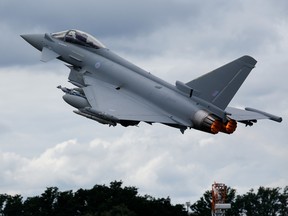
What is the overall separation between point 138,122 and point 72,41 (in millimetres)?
7116

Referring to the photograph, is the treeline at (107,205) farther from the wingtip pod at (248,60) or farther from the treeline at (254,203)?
the wingtip pod at (248,60)

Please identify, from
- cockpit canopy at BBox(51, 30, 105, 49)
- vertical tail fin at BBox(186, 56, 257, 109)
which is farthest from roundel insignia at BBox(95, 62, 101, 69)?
vertical tail fin at BBox(186, 56, 257, 109)

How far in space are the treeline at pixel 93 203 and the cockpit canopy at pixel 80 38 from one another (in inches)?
1209

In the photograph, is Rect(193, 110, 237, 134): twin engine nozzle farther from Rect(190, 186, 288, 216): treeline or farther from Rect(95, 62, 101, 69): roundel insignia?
Rect(190, 186, 288, 216): treeline

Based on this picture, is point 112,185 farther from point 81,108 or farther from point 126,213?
point 81,108

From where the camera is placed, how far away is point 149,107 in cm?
4366

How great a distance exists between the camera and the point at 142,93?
44156 millimetres

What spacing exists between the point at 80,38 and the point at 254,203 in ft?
168

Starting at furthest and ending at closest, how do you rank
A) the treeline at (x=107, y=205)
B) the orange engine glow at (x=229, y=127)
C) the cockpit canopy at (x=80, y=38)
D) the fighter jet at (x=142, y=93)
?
the treeline at (x=107, y=205)
the cockpit canopy at (x=80, y=38)
the orange engine glow at (x=229, y=127)
the fighter jet at (x=142, y=93)

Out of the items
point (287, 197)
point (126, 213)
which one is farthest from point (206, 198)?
point (126, 213)

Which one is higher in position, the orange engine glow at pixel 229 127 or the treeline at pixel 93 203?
the treeline at pixel 93 203

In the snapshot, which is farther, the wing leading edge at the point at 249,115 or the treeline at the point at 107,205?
the treeline at the point at 107,205

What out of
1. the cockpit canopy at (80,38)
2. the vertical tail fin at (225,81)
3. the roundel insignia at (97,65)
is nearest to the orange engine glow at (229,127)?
the vertical tail fin at (225,81)

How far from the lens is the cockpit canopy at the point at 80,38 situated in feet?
156
